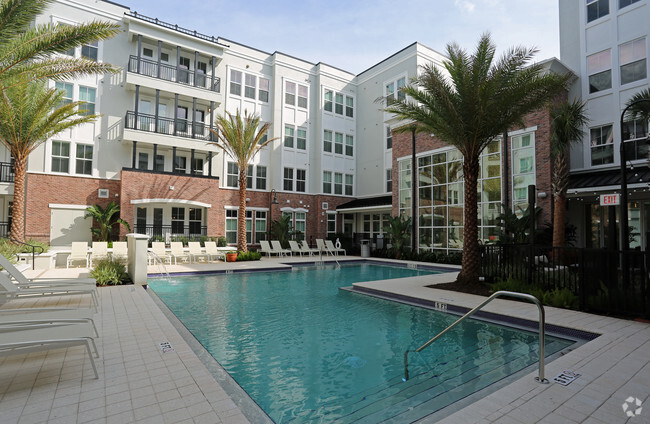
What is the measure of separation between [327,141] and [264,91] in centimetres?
581

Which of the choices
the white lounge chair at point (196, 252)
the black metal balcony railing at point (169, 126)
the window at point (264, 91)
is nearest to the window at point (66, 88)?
the black metal balcony railing at point (169, 126)

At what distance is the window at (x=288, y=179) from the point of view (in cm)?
2430

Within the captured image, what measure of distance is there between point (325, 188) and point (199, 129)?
9.79 metres

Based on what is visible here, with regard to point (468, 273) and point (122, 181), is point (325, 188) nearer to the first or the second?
point (122, 181)

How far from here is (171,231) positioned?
65.4 ft

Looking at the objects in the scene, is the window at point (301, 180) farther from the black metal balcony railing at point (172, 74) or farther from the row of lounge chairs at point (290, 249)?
the black metal balcony railing at point (172, 74)

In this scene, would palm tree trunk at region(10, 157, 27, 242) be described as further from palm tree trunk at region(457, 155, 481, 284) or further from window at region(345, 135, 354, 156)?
window at region(345, 135, 354, 156)

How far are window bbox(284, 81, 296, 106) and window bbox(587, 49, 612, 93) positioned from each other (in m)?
17.2

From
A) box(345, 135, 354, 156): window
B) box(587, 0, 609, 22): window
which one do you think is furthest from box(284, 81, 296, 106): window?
box(587, 0, 609, 22): window

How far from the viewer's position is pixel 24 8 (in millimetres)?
6957

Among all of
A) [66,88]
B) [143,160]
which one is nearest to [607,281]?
[143,160]

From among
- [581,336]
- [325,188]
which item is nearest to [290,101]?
[325,188]

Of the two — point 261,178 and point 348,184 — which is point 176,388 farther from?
point 348,184

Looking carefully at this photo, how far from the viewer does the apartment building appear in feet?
43.1
